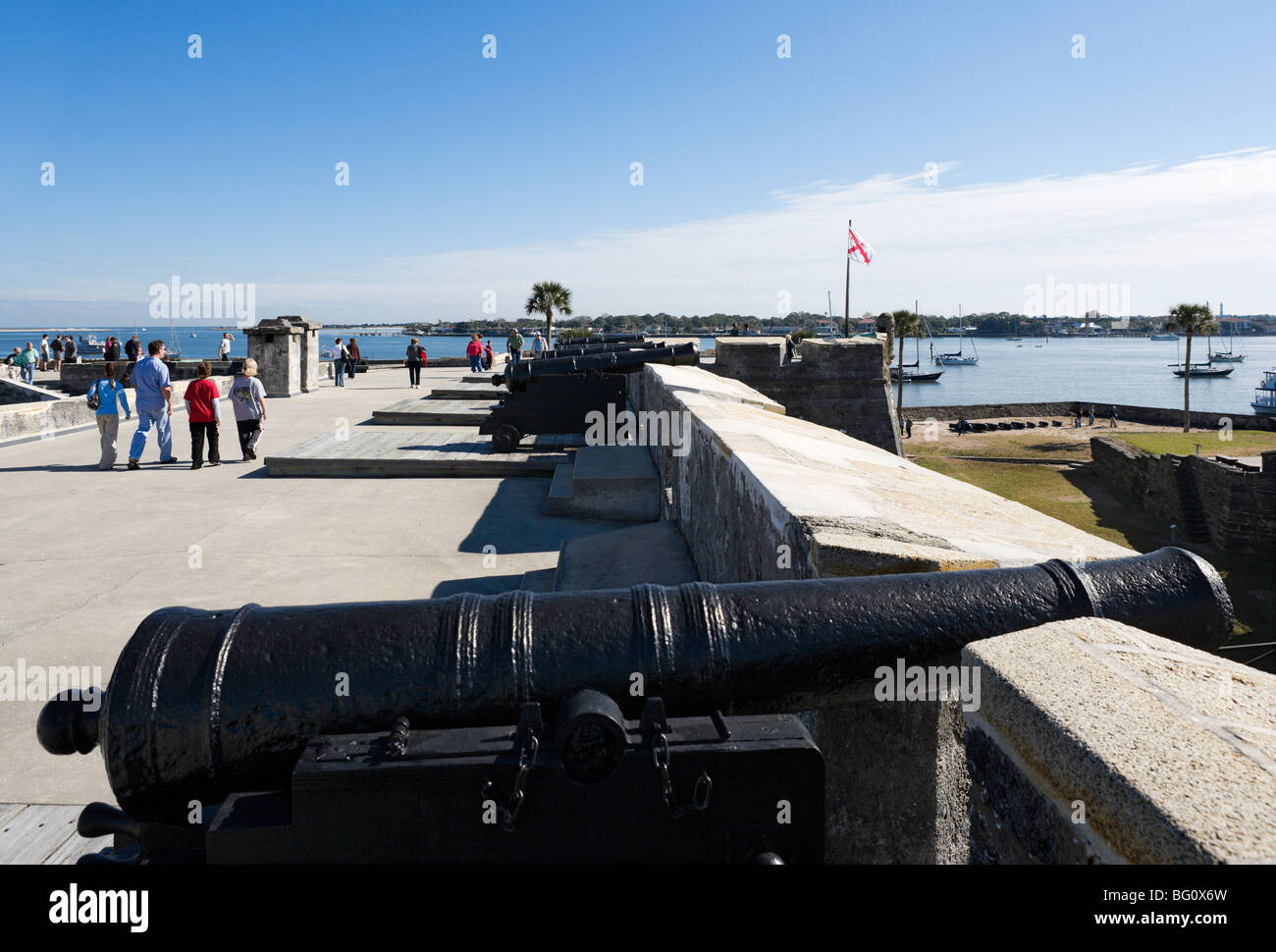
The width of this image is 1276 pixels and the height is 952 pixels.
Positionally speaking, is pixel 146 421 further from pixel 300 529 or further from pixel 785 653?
pixel 785 653

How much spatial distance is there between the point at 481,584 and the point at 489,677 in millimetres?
3240

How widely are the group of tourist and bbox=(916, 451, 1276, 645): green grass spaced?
987 centimetres

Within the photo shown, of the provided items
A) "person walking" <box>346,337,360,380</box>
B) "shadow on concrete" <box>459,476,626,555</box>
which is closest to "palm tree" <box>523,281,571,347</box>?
"person walking" <box>346,337,360,380</box>

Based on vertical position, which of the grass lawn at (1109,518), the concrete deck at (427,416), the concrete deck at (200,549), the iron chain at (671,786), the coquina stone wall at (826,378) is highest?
the coquina stone wall at (826,378)

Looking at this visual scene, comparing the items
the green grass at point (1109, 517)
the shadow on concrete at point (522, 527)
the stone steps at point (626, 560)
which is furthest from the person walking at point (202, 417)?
the green grass at point (1109, 517)

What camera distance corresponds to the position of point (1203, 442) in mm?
43094

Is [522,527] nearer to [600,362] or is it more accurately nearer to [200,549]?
[200,549]

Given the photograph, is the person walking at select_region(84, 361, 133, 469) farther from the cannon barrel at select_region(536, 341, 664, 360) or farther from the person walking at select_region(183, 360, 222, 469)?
the cannon barrel at select_region(536, 341, 664, 360)

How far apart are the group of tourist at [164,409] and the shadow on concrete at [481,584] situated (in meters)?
4.74

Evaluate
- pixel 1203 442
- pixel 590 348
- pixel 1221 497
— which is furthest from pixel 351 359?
pixel 1203 442

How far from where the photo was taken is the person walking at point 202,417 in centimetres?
847

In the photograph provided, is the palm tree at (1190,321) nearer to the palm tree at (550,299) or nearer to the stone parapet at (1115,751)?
the palm tree at (550,299)

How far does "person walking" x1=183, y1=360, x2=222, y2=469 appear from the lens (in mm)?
8469

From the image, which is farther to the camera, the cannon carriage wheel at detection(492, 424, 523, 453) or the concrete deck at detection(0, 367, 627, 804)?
the cannon carriage wheel at detection(492, 424, 523, 453)
